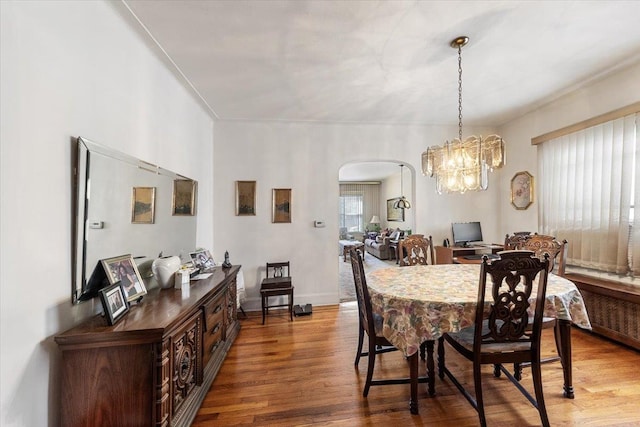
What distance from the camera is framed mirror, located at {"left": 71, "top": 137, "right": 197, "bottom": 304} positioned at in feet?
4.75

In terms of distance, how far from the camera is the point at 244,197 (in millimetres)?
3938

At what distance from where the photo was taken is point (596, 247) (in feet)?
9.93

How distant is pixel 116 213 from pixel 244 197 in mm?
2230

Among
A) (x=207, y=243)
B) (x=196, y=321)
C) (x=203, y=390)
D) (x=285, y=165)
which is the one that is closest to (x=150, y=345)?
(x=196, y=321)

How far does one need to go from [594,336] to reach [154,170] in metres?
4.71

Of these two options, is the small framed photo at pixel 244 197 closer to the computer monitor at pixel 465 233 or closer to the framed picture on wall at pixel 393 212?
the computer monitor at pixel 465 233

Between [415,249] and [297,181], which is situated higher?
[297,181]

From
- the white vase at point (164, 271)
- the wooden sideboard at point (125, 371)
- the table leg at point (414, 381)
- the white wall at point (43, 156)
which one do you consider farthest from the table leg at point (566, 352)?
the white wall at point (43, 156)

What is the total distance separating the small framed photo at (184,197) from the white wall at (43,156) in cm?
91

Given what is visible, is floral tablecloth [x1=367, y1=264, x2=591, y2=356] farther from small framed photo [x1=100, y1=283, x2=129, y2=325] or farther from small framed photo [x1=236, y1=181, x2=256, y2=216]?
small framed photo [x1=236, y1=181, x2=256, y2=216]

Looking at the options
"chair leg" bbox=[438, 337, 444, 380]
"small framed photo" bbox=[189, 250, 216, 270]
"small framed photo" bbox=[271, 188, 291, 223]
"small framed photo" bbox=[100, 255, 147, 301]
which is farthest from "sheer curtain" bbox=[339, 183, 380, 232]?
"small framed photo" bbox=[100, 255, 147, 301]

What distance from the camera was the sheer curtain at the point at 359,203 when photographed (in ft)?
35.7

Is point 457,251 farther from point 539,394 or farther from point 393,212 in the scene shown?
point 393,212

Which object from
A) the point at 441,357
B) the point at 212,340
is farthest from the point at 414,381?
the point at 212,340
